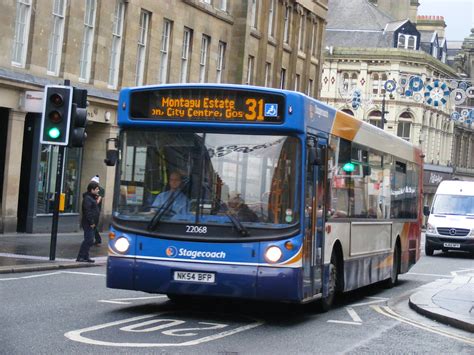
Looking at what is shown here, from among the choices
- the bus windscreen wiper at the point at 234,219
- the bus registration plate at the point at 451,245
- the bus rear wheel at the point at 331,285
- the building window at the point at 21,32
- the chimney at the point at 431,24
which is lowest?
→ the bus rear wheel at the point at 331,285

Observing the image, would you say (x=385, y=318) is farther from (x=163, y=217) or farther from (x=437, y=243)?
(x=437, y=243)

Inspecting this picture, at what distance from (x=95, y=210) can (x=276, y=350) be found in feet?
38.9

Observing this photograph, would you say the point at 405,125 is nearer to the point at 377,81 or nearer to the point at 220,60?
the point at 377,81

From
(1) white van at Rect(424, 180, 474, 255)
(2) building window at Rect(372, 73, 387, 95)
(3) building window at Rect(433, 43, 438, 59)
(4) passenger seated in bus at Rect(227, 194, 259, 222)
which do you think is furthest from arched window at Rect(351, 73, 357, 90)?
(4) passenger seated in bus at Rect(227, 194, 259, 222)

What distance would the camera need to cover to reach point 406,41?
277 ft

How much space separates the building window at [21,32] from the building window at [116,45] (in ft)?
17.0

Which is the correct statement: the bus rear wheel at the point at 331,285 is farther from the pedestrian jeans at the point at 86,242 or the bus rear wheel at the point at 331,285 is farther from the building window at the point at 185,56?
the building window at the point at 185,56

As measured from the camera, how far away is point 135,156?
13.1 meters

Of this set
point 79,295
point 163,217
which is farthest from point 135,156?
point 79,295

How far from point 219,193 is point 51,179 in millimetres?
19124

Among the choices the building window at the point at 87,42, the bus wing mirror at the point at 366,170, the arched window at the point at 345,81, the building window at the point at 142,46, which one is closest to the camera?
the bus wing mirror at the point at 366,170

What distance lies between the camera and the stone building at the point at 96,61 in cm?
2864

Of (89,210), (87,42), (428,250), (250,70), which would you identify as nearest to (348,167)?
(89,210)

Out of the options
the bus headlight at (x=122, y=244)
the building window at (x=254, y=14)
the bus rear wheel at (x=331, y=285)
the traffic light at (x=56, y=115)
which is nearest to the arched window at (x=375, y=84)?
the building window at (x=254, y=14)
